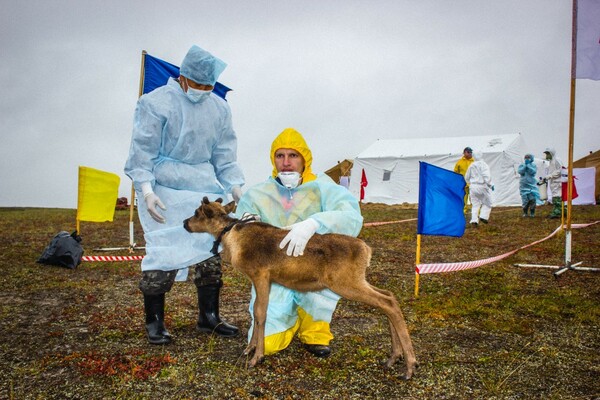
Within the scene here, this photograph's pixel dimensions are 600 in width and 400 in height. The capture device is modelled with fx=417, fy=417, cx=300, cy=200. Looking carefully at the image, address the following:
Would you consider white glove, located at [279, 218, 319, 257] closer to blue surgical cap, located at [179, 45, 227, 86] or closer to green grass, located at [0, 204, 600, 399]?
green grass, located at [0, 204, 600, 399]

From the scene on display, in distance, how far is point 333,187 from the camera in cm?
396

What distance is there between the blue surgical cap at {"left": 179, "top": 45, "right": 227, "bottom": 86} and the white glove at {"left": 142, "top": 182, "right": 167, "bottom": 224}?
1162 mm

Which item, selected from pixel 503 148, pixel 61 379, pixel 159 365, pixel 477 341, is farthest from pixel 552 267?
pixel 503 148

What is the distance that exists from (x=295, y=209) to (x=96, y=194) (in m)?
7.52

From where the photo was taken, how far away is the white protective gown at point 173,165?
4066 mm

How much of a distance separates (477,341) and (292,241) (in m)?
2.38

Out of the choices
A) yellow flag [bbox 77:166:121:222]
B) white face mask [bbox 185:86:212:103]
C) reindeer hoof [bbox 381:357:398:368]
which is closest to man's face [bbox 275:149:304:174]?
white face mask [bbox 185:86:212:103]

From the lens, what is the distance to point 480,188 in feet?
49.9

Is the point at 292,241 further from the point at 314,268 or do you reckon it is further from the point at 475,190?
the point at 475,190

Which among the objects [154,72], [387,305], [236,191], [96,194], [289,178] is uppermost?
[154,72]

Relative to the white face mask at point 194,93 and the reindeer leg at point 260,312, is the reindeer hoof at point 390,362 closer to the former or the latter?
the reindeer leg at point 260,312

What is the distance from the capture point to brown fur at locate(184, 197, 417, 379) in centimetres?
339

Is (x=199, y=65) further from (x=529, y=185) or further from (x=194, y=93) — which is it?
(x=529, y=185)

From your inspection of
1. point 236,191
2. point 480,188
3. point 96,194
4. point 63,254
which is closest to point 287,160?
point 236,191
